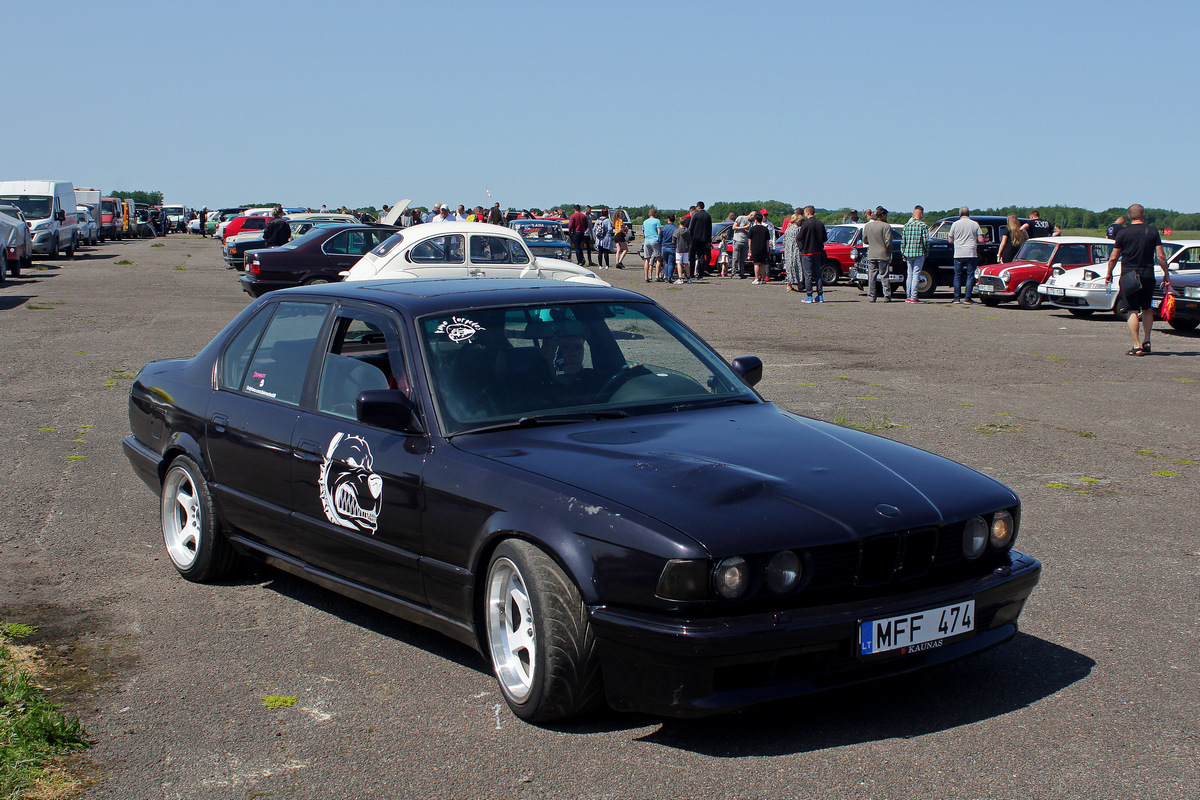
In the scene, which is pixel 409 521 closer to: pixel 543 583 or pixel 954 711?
pixel 543 583

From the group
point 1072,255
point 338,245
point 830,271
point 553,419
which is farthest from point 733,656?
point 830,271

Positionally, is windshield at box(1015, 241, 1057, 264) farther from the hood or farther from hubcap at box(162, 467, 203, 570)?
hubcap at box(162, 467, 203, 570)

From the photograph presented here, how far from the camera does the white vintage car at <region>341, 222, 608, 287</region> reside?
728 inches

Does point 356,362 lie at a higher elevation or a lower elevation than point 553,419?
higher

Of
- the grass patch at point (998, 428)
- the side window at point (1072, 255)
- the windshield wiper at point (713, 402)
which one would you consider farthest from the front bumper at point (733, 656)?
the side window at point (1072, 255)

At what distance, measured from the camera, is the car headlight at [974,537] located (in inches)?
151

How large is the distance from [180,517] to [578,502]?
2.93 metres

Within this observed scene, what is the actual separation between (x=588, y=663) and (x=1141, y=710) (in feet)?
6.23

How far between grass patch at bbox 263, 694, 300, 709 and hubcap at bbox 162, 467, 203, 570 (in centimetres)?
159

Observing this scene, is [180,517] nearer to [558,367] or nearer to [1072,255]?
[558,367]

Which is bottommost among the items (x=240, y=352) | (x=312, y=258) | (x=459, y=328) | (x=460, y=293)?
(x=240, y=352)

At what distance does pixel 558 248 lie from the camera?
102ft

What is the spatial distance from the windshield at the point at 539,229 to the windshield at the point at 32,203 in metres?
15.8

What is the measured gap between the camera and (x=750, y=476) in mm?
3752
